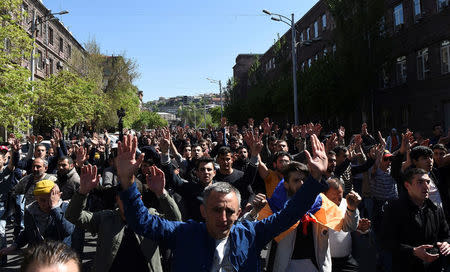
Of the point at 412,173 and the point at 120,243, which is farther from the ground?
the point at 412,173

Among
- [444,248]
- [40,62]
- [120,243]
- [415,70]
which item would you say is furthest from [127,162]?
[40,62]

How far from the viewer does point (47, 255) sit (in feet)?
4.70

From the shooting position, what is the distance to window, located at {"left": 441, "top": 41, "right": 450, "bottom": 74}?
746 inches

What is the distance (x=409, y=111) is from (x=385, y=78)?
9.68 ft

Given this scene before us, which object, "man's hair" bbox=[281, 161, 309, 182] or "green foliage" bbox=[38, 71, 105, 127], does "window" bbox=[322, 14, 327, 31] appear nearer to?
"green foliage" bbox=[38, 71, 105, 127]

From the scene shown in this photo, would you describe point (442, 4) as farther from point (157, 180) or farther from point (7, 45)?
point (157, 180)

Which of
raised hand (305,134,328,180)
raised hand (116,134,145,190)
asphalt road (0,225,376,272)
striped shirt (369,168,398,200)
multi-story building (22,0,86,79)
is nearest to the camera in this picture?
raised hand (116,134,145,190)

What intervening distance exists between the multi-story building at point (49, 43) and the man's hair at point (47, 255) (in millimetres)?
32458

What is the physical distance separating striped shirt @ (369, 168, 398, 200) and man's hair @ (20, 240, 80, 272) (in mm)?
5599

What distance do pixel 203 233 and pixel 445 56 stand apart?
20.2 metres

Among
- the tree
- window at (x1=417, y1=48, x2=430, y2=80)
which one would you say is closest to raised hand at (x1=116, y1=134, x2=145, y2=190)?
the tree

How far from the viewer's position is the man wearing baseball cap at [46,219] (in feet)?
13.0

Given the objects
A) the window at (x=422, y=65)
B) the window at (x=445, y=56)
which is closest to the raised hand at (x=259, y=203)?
the window at (x=445, y=56)

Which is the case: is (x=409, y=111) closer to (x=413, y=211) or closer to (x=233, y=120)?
(x=413, y=211)
